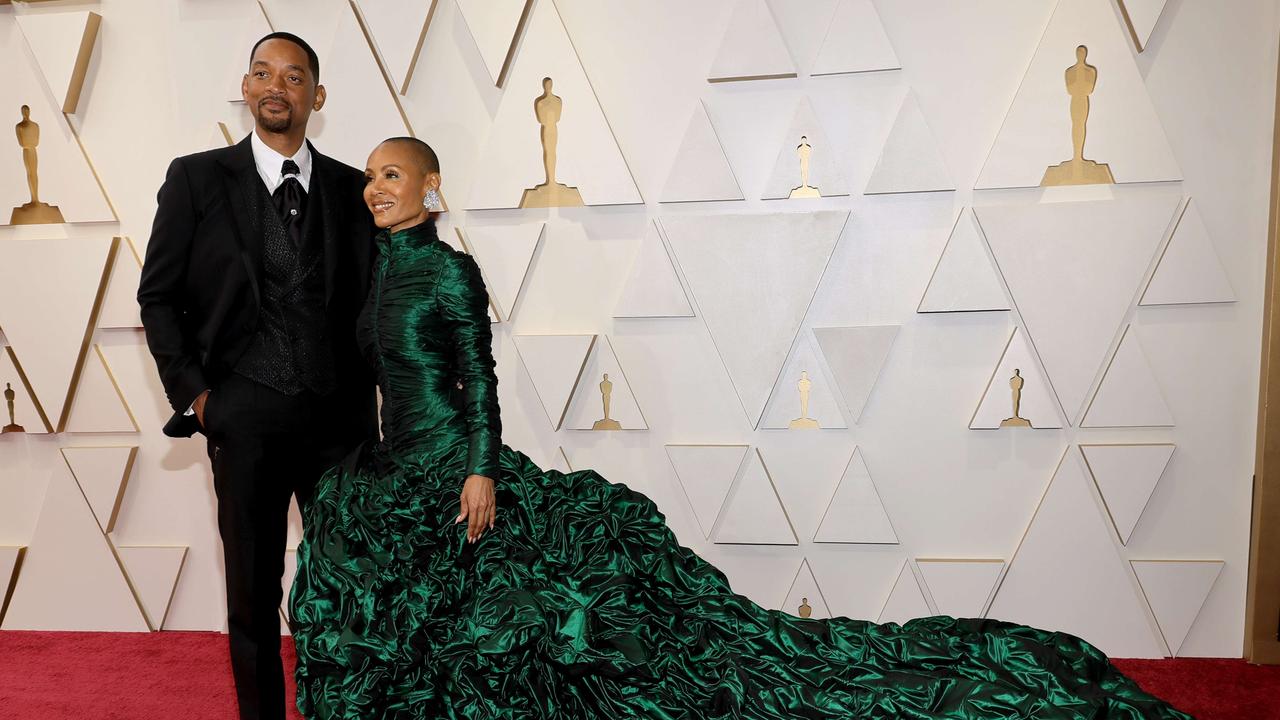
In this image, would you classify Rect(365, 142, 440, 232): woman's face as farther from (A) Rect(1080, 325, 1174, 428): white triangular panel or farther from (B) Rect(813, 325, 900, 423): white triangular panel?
(A) Rect(1080, 325, 1174, 428): white triangular panel

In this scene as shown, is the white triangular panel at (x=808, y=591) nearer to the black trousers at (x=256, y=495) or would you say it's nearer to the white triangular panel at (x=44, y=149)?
the black trousers at (x=256, y=495)

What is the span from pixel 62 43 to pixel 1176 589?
4.29 m

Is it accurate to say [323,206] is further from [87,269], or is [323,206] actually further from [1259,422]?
[1259,422]

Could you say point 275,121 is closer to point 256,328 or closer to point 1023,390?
point 256,328

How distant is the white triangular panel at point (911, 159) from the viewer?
2.89m

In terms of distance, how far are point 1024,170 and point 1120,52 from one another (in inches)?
18.0

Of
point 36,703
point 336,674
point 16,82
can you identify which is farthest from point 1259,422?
point 16,82

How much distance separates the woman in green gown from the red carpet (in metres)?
0.94

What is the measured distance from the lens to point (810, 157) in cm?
296

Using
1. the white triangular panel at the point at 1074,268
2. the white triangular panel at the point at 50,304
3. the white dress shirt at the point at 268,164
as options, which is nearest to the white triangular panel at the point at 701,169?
the white triangular panel at the point at 1074,268

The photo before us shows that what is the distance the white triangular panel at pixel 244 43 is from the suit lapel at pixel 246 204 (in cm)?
86

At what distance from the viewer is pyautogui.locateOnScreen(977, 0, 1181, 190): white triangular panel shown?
281cm

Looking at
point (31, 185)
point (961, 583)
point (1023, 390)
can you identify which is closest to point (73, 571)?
point (31, 185)

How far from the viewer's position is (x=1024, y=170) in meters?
2.88
